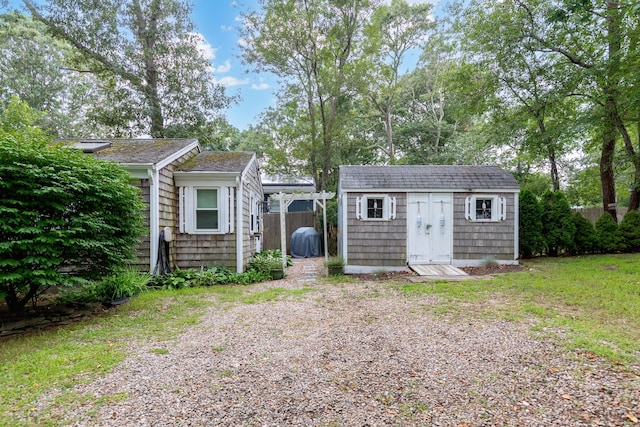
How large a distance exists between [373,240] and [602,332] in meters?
5.22

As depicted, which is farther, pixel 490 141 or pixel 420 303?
pixel 490 141

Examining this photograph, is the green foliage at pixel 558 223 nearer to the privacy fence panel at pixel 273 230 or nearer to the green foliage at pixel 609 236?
the green foliage at pixel 609 236

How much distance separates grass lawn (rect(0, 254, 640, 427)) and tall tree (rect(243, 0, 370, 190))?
957cm

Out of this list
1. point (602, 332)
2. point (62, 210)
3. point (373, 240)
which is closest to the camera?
point (602, 332)

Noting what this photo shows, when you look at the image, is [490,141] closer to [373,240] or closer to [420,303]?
[373,240]

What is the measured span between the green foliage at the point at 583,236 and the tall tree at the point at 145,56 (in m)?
14.3

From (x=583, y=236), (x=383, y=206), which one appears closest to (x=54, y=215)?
(x=383, y=206)

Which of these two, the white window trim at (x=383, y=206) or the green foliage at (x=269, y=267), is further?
the white window trim at (x=383, y=206)

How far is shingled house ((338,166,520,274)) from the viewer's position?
848 centimetres

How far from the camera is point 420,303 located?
17.4 feet

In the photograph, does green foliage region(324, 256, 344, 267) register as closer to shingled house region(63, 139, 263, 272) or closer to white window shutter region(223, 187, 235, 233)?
shingled house region(63, 139, 263, 272)

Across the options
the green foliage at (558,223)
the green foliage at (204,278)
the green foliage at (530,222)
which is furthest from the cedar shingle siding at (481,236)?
the green foliage at (204,278)

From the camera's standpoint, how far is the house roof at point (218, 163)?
25.7 ft

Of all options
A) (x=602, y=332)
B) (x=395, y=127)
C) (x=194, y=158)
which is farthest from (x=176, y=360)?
(x=395, y=127)
